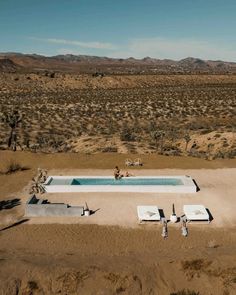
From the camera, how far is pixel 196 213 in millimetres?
19016

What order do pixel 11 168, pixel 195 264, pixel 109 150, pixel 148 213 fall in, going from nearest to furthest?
pixel 195 264
pixel 148 213
pixel 11 168
pixel 109 150

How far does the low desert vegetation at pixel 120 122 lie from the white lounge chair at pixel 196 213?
Answer: 12.1 m

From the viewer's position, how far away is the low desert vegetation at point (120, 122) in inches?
1394

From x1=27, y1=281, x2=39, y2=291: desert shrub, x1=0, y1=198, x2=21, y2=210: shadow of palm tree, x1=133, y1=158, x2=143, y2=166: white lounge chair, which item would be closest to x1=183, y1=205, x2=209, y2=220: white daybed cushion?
x1=27, y1=281, x2=39, y2=291: desert shrub

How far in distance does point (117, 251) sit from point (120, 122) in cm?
3453

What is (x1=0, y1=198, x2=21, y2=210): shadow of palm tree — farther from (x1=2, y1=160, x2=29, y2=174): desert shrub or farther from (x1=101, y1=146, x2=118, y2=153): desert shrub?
(x1=101, y1=146, x2=118, y2=153): desert shrub

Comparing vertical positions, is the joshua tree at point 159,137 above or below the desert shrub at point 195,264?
below

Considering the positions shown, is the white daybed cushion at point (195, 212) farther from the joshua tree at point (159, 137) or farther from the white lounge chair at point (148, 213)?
the joshua tree at point (159, 137)

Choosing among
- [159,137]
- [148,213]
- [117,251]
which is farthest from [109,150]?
[117,251]

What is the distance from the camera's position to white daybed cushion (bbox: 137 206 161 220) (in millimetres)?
18695

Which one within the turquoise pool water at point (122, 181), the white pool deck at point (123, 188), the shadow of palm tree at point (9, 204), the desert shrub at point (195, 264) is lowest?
the shadow of palm tree at point (9, 204)

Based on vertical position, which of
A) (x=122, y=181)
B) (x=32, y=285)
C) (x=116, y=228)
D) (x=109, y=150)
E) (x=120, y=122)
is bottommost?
(x=120, y=122)

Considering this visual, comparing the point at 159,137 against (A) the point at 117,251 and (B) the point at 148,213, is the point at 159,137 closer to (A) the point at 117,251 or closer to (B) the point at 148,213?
(B) the point at 148,213

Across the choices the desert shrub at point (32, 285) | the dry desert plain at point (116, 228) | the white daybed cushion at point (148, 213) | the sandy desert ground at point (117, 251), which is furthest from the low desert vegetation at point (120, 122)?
the desert shrub at point (32, 285)
